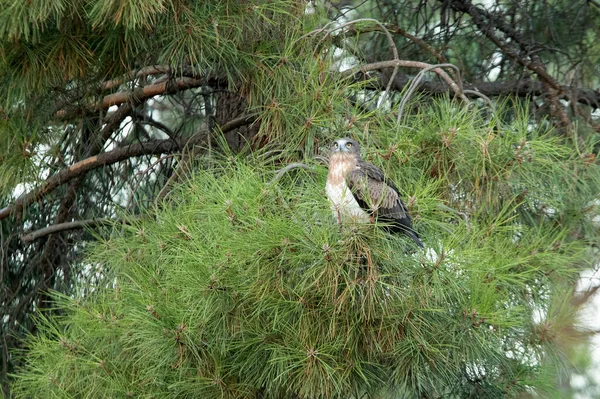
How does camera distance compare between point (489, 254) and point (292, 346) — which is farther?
point (489, 254)

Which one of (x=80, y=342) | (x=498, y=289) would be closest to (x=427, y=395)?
(x=498, y=289)

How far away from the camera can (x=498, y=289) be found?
129 inches

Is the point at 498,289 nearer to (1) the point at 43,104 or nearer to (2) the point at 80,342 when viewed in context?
(2) the point at 80,342

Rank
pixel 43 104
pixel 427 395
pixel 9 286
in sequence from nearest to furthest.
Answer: pixel 427 395 → pixel 43 104 → pixel 9 286

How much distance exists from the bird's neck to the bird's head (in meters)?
0.03

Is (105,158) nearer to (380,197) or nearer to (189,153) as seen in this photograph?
(189,153)

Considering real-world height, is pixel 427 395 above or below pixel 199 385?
below

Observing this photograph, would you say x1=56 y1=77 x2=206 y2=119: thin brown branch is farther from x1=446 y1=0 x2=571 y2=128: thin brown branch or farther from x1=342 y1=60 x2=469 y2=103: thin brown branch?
x1=446 y1=0 x2=571 y2=128: thin brown branch

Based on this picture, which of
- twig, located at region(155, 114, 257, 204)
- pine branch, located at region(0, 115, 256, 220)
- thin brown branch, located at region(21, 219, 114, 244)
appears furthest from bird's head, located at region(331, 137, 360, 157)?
thin brown branch, located at region(21, 219, 114, 244)

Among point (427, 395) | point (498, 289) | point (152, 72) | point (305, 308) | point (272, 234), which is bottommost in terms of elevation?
point (427, 395)

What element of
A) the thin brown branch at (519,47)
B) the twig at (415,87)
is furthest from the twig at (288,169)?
the thin brown branch at (519,47)

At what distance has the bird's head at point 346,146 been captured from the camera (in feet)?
11.7

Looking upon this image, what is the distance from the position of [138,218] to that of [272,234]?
107cm

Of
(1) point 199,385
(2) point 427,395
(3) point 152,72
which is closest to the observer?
(1) point 199,385
